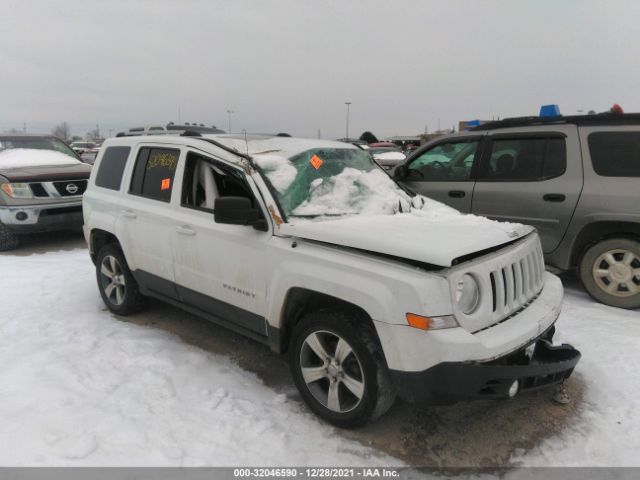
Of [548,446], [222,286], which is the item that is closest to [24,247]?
[222,286]

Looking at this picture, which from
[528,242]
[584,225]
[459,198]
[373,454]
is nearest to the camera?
[373,454]

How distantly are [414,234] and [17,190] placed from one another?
6789 mm

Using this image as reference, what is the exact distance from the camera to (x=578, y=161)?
4.98 m

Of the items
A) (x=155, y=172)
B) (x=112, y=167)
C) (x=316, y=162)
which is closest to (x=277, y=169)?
(x=316, y=162)

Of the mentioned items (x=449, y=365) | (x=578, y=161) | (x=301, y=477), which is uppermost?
(x=578, y=161)

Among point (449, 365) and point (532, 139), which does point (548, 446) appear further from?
point (532, 139)

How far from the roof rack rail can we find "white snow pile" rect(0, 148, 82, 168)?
7058mm

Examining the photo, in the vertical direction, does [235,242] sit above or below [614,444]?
above

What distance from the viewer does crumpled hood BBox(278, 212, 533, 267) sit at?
2.49 meters

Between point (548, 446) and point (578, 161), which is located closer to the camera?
point (548, 446)

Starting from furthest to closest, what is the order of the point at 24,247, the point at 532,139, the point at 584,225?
1. the point at 24,247
2. the point at 532,139
3. the point at 584,225

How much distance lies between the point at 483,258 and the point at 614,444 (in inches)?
53.7

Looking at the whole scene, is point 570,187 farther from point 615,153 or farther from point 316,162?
point 316,162

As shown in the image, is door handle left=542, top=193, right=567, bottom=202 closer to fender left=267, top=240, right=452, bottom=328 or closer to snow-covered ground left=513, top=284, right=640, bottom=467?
snow-covered ground left=513, top=284, right=640, bottom=467
